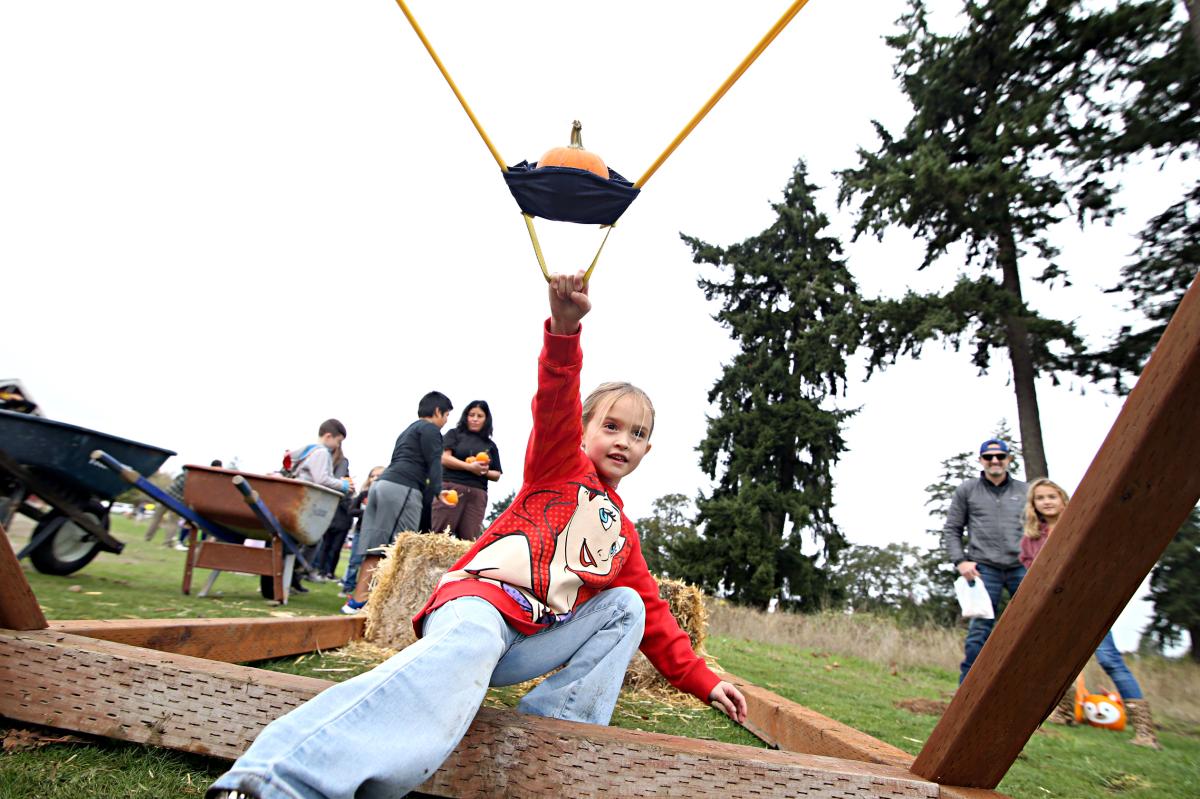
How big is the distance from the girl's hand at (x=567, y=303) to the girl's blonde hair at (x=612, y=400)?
1.59ft

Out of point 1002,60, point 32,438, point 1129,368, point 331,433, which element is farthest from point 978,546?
point 1002,60

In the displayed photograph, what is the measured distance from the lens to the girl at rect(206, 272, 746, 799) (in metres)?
1.20

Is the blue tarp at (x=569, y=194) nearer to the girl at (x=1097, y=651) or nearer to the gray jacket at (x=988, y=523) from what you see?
the girl at (x=1097, y=651)

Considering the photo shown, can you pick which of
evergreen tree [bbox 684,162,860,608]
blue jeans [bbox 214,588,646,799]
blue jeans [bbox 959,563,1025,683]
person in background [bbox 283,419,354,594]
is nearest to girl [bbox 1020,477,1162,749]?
blue jeans [bbox 959,563,1025,683]

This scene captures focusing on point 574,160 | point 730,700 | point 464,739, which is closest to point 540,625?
point 464,739

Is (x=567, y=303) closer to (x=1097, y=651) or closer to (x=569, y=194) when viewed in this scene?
(x=569, y=194)

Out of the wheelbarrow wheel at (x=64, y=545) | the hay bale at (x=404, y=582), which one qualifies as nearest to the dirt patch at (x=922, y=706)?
the hay bale at (x=404, y=582)

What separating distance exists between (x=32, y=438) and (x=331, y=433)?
2773mm

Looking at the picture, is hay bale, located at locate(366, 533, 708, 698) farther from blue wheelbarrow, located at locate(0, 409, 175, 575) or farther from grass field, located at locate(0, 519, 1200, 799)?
blue wheelbarrow, located at locate(0, 409, 175, 575)

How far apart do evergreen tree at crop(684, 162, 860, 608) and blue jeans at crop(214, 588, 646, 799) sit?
24857 millimetres

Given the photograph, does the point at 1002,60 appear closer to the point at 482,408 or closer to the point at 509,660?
the point at 482,408

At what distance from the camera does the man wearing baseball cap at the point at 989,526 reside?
552 cm

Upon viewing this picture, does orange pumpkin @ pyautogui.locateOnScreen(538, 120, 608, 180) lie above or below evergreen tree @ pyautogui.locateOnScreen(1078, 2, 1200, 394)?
below

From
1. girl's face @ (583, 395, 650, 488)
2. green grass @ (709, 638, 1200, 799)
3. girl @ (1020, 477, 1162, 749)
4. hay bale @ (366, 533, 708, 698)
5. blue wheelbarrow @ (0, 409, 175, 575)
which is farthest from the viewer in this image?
blue wheelbarrow @ (0, 409, 175, 575)
